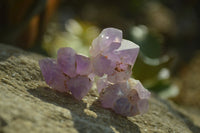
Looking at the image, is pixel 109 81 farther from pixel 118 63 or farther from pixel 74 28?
pixel 74 28

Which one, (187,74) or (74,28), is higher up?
(74,28)

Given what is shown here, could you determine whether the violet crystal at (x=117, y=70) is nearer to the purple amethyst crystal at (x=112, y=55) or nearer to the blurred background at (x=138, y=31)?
the purple amethyst crystal at (x=112, y=55)

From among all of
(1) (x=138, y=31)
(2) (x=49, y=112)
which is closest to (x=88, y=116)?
(2) (x=49, y=112)

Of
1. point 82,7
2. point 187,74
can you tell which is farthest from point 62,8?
point 187,74

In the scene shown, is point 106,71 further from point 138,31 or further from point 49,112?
point 138,31

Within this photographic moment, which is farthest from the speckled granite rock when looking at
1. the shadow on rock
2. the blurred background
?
the blurred background

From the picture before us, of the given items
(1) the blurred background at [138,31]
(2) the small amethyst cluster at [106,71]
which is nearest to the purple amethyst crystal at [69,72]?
(2) the small amethyst cluster at [106,71]

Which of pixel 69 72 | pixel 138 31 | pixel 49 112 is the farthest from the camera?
pixel 138 31

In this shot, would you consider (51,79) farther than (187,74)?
No
